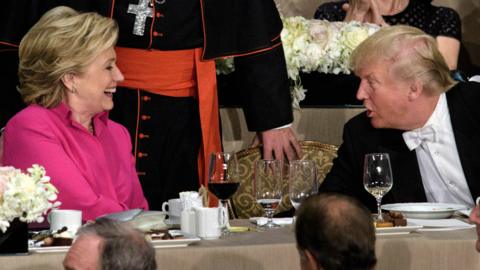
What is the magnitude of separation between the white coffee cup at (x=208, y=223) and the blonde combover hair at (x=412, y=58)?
1067 millimetres

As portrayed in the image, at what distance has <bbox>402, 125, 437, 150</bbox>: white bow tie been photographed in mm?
3770

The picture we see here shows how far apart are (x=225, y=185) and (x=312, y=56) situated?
1.52m

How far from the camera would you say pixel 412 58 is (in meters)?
3.78

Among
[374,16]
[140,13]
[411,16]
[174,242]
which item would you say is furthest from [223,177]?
[411,16]

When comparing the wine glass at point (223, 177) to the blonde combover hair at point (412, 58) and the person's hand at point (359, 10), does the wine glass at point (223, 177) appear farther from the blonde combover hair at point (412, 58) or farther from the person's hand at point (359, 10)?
the person's hand at point (359, 10)

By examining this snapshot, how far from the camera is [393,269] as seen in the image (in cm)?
292

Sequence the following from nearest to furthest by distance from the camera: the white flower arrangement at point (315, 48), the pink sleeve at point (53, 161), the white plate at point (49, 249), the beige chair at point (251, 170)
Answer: the white plate at point (49, 249), the pink sleeve at point (53, 161), the beige chair at point (251, 170), the white flower arrangement at point (315, 48)

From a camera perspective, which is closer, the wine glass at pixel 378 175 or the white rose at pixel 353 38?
the wine glass at pixel 378 175

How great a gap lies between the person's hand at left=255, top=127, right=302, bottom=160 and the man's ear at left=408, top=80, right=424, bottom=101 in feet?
1.79

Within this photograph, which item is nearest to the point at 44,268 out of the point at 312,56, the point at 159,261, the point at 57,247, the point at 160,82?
the point at 57,247

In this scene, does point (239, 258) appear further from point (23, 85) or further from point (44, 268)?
point (23, 85)

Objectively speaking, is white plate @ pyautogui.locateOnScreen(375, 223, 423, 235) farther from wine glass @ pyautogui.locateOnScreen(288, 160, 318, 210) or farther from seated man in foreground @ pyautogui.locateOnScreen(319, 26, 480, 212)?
seated man in foreground @ pyautogui.locateOnScreen(319, 26, 480, 212)

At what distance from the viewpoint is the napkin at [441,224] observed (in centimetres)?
312

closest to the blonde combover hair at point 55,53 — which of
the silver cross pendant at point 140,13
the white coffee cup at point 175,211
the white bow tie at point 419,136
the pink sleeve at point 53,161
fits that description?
the pink sleeve at point 53,161
